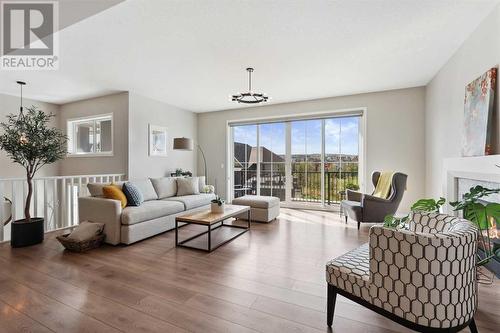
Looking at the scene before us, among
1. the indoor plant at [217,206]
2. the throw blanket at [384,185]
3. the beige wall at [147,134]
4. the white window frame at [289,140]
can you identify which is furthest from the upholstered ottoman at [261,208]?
the beige wall at [147,134]

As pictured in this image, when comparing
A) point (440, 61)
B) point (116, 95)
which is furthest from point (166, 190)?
point (440, 61)

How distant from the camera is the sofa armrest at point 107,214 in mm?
3195

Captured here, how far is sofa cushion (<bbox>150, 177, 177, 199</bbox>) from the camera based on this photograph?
4.63 metres

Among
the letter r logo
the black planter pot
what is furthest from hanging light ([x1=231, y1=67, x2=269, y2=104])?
the black planter pot

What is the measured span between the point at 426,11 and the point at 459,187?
83.6 inches

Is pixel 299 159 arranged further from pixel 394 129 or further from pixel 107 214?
pixel 107 214

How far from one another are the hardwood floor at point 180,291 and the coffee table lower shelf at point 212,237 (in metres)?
0.13

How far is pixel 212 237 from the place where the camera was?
354cm

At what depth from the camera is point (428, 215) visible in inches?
70.3

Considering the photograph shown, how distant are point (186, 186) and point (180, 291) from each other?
10.2 feet

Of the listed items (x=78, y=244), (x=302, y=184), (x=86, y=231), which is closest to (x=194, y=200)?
(x=86, y=231)

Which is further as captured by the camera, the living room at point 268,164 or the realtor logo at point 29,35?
the realtor logo at point 29,35

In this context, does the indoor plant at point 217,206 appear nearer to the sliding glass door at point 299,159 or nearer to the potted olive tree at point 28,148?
the potted olive tree at point 28,148

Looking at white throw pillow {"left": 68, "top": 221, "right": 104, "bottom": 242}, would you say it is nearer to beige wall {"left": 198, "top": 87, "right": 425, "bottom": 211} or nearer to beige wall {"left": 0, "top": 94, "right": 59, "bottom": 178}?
beige wall {"left": 0, "top": 94, "right": 59, "bottom": 178}
